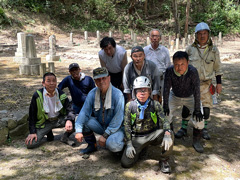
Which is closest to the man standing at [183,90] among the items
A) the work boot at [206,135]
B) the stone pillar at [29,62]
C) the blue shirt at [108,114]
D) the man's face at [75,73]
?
the work boot at [206,135]

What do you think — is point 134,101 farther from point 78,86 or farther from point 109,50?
point 78,86

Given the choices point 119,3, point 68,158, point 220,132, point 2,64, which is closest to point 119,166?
point 68,158

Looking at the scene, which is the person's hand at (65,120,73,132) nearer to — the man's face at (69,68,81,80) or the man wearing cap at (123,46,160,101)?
the man's face at (69,68,81,80)

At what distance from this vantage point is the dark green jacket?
3.50 meters

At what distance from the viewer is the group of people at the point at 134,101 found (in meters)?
3.04

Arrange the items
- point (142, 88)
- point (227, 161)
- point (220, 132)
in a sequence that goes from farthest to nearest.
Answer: point (220, 132) < point (227, 161) < point (142, 88)

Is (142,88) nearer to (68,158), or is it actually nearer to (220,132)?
(68,158)

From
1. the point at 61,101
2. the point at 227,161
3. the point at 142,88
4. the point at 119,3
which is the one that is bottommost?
the point at 227,161

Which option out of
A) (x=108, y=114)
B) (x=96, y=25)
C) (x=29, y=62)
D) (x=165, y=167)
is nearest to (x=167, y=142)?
(x=165, y=167)

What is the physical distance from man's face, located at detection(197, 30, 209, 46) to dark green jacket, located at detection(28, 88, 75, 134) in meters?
2.30

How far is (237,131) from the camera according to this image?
4227 mm

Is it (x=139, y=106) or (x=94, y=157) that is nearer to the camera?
(x=139, y=106)

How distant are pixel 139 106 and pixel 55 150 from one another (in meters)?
1.53

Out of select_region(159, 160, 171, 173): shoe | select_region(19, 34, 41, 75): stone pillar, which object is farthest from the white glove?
select_region(19, 34, 41, 75): stone pillar
